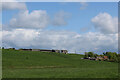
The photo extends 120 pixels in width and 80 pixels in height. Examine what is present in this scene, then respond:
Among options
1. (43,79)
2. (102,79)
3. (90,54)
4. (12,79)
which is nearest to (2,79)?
(12,79)

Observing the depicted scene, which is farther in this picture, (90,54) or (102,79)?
(90,54)

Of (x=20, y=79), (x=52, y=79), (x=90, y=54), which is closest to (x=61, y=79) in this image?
(x=52, y=79)

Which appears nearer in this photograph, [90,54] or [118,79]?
[118,79]

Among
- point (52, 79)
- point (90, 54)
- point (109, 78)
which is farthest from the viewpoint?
point (90, 54)

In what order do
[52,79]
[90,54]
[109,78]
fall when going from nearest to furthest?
[52,79] → [109,78] → [90,54]

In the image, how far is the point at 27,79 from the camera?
36938 millimetres

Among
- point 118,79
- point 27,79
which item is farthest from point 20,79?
point 118,79

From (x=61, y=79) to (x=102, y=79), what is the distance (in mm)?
7338

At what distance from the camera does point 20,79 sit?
36.5m

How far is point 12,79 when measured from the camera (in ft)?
119

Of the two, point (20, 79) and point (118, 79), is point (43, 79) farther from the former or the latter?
point (118, 79)

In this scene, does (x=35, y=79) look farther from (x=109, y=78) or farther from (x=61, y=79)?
(x=109, y=78)

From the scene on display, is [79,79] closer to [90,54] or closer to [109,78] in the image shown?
[109,78]

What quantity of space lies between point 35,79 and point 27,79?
1425 millimetres
